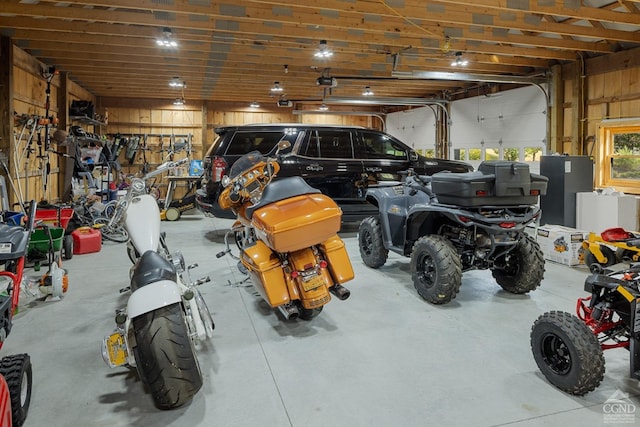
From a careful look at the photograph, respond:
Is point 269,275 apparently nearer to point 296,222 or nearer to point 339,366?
point 296,222

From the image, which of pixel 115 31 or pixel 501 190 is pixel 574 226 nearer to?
pixel 501 190

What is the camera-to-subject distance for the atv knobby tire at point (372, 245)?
4.89 m

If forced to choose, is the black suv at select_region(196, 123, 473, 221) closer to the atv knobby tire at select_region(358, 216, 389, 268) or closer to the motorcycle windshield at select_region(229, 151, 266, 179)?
the atv knobby tire at select_region(358, 216, 389, 268)

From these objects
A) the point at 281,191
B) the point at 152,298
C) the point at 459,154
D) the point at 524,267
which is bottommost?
the point at 524,267

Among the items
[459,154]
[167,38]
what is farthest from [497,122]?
[167,38]

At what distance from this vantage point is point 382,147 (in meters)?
7.45

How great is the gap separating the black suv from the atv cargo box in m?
3.49

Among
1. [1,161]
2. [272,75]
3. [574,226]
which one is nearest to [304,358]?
[1,161]

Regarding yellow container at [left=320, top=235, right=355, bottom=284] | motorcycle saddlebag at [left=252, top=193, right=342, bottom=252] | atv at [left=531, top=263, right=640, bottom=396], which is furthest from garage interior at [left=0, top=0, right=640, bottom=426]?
motorcycle saddlebag at [left=252, top=193, right=342, bottom=252]

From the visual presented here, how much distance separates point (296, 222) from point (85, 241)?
4.24 m

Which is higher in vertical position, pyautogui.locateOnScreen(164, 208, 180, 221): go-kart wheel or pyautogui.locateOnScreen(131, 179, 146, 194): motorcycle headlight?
pyautogui.locateOnScreen(131, 179, 146, 194): motorcycle headlight

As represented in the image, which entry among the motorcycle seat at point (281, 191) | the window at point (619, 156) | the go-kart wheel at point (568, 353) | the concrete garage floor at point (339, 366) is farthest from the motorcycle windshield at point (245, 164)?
the window at point (619, 156)

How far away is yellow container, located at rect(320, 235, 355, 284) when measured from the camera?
125 inches

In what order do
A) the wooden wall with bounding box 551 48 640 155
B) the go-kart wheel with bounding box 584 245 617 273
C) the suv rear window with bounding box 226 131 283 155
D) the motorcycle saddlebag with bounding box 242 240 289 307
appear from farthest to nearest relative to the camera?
the wooden wall with bounding box 551 48 640 155
the suv rear window with bounding box 226 131 283 155
the go-kart wheel with bounding box 584 245 617 273
the motorcycle saddlebag with bounding box 242 240 289 307
